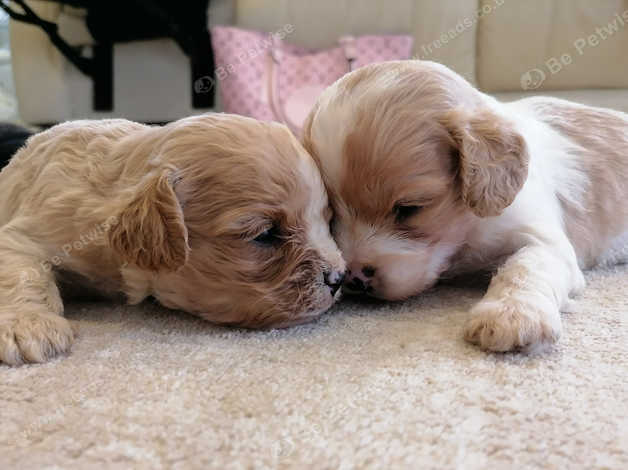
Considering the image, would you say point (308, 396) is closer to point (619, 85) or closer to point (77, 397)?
point (77, 397)

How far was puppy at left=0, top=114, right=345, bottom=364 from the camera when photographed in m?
1.85

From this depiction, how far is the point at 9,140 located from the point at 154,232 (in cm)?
240

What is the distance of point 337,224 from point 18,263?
44.6 inches

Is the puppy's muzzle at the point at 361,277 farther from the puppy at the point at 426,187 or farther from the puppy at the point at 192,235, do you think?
the puppy at the point at 192,235

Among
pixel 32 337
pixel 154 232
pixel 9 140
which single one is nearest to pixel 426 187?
pixel 154 232

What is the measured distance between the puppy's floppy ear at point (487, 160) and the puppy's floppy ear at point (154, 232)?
105 centimetres

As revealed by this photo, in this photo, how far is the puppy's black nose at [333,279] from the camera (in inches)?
80.6

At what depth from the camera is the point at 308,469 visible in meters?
1.13

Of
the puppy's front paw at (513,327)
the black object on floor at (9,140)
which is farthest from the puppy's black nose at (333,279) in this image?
the black object on floor at (9,140)

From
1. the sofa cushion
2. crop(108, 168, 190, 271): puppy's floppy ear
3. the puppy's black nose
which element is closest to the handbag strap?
the sofa cushion

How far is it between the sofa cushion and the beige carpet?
4.26 meters

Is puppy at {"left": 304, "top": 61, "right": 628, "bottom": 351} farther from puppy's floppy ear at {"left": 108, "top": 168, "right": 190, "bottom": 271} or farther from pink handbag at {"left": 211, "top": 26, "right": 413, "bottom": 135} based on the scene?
pink handbag at {"left": 211, "top": 26, "right": 413, "bottom": 135}

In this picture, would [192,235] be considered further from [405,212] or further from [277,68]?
[277,68]

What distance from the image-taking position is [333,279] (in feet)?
6.77
